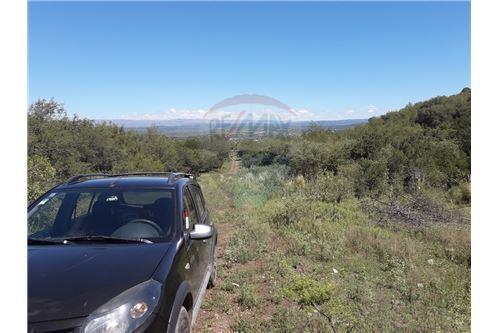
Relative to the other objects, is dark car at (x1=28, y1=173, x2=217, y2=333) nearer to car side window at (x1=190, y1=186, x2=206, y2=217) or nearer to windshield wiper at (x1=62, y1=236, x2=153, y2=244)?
windshield wiper at (x1=62, y1=236, x2=153, y2=244)

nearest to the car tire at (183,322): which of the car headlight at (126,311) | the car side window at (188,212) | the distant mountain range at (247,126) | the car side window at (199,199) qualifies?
the car headlight at (126,311)

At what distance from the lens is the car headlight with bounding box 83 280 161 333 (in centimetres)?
212

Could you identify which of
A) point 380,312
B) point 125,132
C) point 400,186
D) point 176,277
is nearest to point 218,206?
point 400,186

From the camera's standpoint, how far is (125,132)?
41.7 m

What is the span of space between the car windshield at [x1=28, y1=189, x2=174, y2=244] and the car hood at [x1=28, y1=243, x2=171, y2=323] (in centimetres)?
25

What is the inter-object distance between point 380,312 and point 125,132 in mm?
40777

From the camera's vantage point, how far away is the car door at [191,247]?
11.0ft

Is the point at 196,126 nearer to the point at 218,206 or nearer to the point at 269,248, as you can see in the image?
the point at 218,206

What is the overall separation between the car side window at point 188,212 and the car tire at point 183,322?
2.67 feet

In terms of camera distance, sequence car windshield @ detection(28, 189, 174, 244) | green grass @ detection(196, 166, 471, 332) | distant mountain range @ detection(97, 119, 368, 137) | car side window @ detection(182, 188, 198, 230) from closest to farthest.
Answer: car windshield @ detection(28, 189, 174, 244), car side window @ detection(182, 188, 198, 230), green grass @ detection(196, 166, 471, 332), distant mountain range @ detection(97, 119, 368, 137)

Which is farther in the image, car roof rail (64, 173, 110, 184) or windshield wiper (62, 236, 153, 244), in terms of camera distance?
car roof rail (64, 173, 110, 184)

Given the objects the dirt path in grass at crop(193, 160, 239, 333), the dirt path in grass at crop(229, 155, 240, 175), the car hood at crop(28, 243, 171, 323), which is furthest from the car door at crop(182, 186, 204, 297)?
the dirt path in grass at crop(229, 155, 240, 175)

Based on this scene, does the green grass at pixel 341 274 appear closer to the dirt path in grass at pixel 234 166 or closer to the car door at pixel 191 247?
the car door at pixel 191 247

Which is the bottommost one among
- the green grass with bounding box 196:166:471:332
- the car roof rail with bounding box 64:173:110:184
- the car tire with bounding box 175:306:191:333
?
the green grass with bounding box 196:166:471:332
